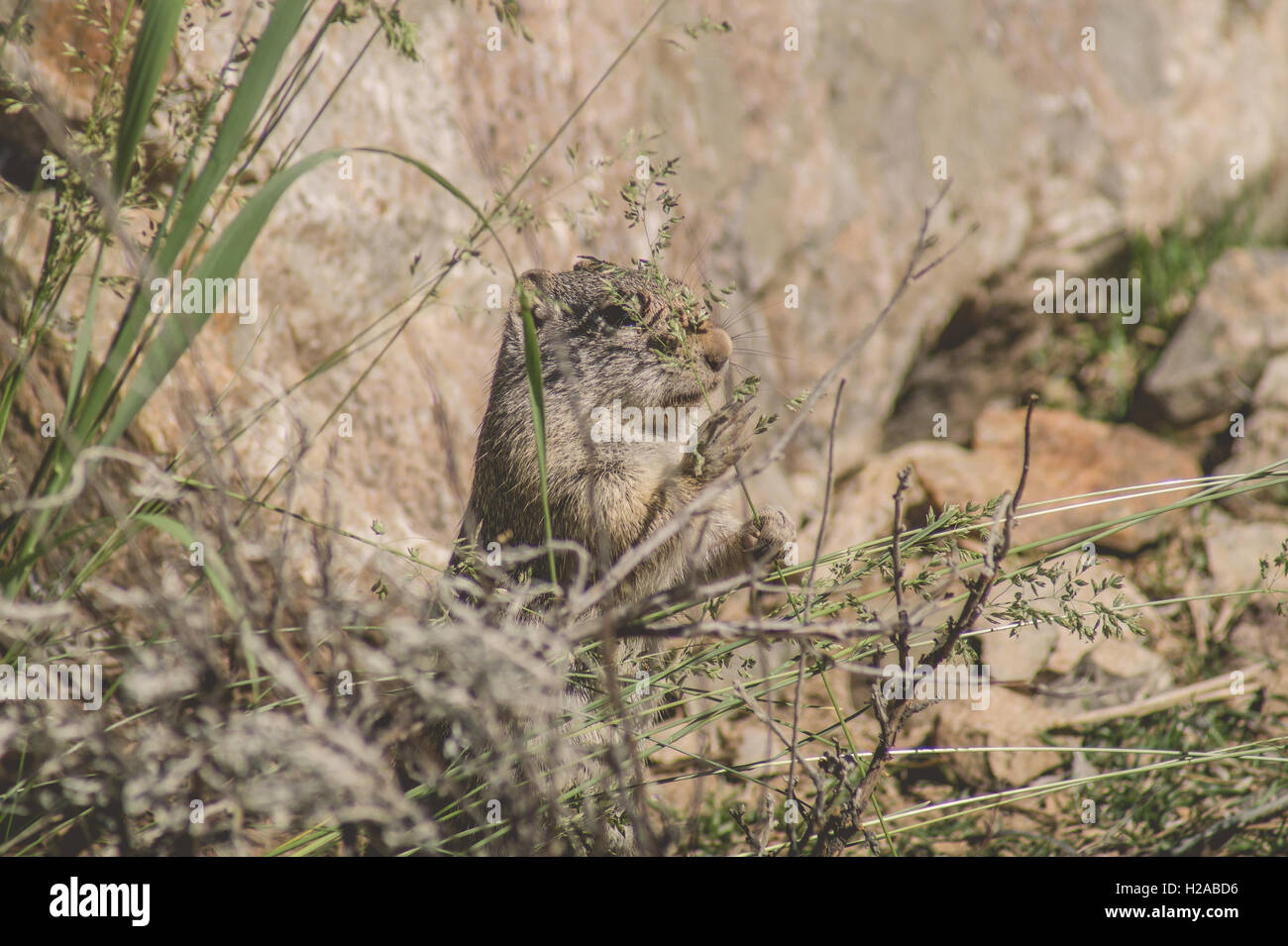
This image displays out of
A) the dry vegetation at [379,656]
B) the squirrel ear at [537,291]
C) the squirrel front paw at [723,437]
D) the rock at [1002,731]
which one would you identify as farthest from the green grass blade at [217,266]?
the rock at [1002,731]

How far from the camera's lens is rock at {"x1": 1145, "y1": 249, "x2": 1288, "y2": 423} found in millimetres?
4848

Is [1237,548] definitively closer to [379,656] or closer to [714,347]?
[714,347]

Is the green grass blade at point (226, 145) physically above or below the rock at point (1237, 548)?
above

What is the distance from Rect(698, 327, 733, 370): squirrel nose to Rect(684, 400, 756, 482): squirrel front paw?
0.37 metres

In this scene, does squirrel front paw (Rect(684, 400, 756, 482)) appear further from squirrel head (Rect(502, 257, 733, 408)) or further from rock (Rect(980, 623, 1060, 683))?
rock (Rect(980, 623, 1060, 683))

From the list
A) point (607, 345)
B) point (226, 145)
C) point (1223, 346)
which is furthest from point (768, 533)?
point (1223, 346)

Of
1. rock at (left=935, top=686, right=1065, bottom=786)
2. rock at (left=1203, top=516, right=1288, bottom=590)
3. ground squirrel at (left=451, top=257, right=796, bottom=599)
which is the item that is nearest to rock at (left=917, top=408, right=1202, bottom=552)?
rock at (left=1203, top=516, right=1288, bottom=590)

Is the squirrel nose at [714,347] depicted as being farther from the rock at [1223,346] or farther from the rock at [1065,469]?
the rock at [1223,346]

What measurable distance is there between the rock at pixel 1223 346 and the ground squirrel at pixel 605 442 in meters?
2.72

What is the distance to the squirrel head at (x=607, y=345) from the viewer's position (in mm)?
3150

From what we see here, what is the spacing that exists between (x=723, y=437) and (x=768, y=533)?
526 mm

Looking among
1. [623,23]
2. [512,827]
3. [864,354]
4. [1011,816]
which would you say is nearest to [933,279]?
[864,354]

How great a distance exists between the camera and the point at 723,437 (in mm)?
2725
